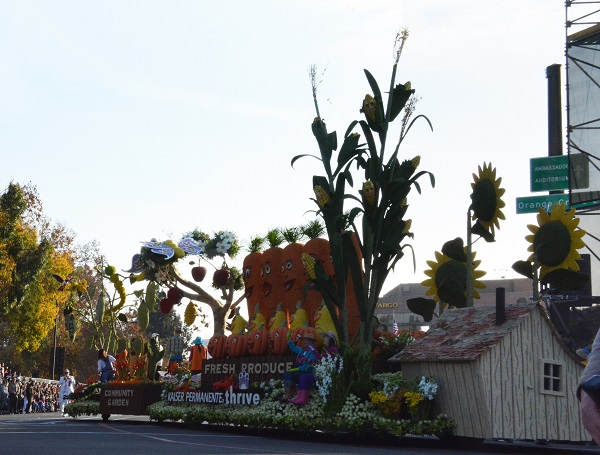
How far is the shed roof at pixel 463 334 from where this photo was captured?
14320mm

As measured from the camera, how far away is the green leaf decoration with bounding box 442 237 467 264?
683 inches

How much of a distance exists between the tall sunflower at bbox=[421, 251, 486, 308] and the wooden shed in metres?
1.68

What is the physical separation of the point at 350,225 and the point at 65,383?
637 inches

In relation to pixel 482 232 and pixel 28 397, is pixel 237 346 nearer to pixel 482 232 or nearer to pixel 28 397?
pixel 482 232

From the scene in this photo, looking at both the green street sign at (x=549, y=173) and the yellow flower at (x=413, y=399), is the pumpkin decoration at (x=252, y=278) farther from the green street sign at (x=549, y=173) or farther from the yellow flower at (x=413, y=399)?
the yellow flower at (x=413, y=399)

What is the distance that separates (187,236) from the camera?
27266 millimetres

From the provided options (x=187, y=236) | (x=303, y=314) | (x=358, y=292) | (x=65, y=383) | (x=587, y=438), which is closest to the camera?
(x=587, y=438)

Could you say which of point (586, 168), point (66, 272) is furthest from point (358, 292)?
point (66, 272)

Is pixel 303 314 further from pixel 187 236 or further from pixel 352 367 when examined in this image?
pixel 187 236

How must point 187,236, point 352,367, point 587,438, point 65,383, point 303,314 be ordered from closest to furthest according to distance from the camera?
1. point 587,438
2. point 352,367
3. point 303,314
4. point 187,236
5. point 65,383

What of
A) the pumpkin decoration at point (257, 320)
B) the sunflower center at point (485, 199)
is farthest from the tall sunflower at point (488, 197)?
the pumpkin decoration at point (257, 320)

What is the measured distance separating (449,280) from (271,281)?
19.8ft

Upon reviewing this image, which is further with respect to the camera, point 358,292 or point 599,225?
point 599,225

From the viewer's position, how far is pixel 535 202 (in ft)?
60.2
